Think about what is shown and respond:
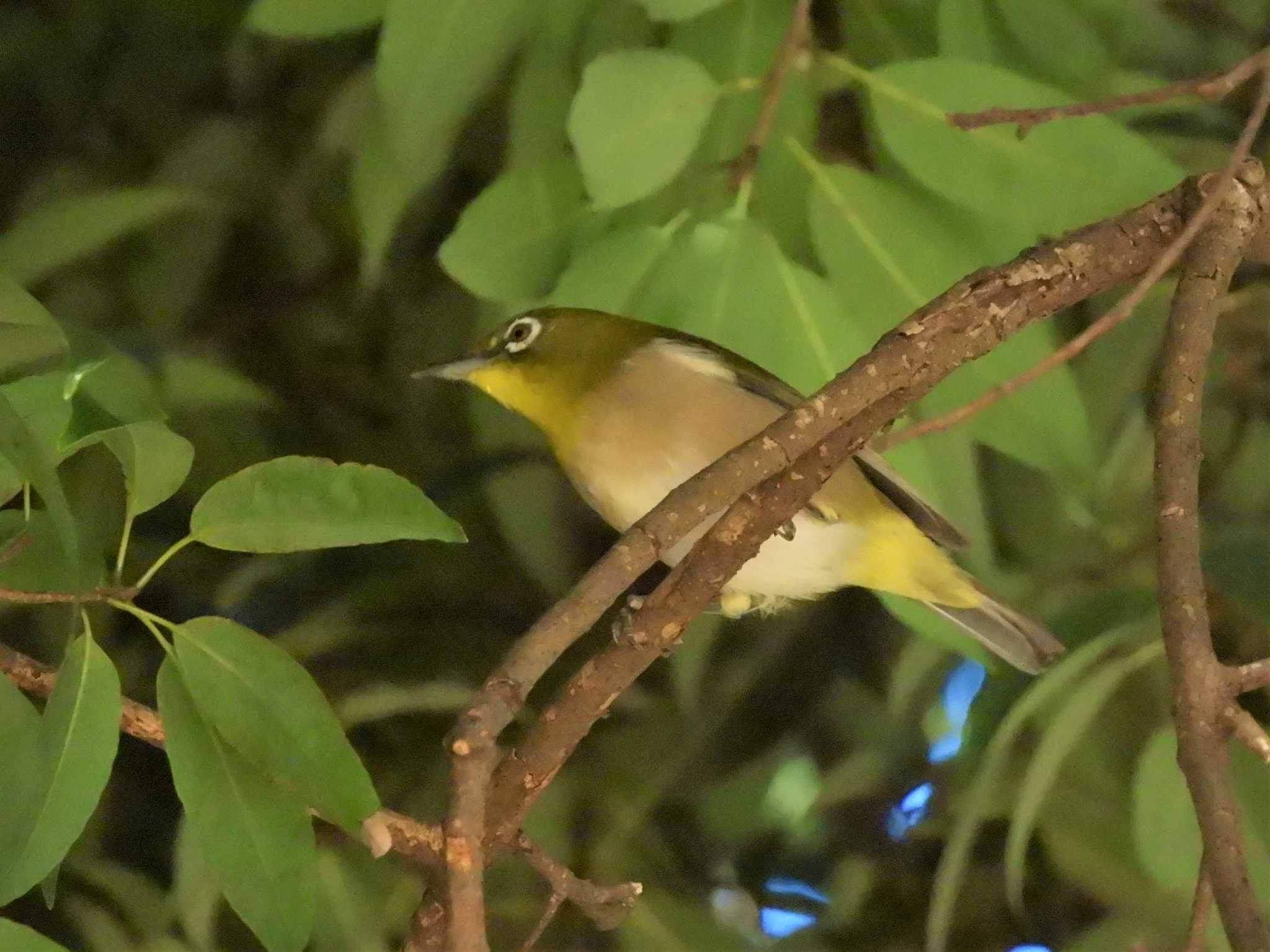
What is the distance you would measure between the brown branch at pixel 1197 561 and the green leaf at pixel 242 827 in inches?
14.6

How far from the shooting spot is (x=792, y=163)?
904 millimetres

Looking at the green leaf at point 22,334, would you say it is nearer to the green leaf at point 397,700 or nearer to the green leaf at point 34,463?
the green leaf at point 34,463

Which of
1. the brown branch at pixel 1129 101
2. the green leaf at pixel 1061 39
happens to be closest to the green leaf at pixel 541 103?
the green leaf at pixel 1061 39

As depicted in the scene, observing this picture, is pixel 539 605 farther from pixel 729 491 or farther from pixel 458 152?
pixel 729 491

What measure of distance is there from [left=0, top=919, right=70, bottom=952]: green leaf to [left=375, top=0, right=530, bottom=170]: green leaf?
544 mm

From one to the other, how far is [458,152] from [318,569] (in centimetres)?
39

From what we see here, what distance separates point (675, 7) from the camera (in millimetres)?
750

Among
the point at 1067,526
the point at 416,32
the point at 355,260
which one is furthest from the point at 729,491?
the point at 355,260

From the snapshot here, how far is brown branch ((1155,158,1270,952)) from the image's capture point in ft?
1.72

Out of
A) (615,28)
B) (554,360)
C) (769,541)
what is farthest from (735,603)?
(615,28)

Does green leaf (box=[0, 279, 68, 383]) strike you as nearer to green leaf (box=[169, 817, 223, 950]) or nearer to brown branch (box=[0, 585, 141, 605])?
brown branch (box=[0, 585, 141, 605])

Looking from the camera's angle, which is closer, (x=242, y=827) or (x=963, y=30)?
(x=242, y=827)

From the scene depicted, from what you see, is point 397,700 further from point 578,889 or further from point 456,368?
point 578,889

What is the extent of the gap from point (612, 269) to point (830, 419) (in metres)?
0.32
